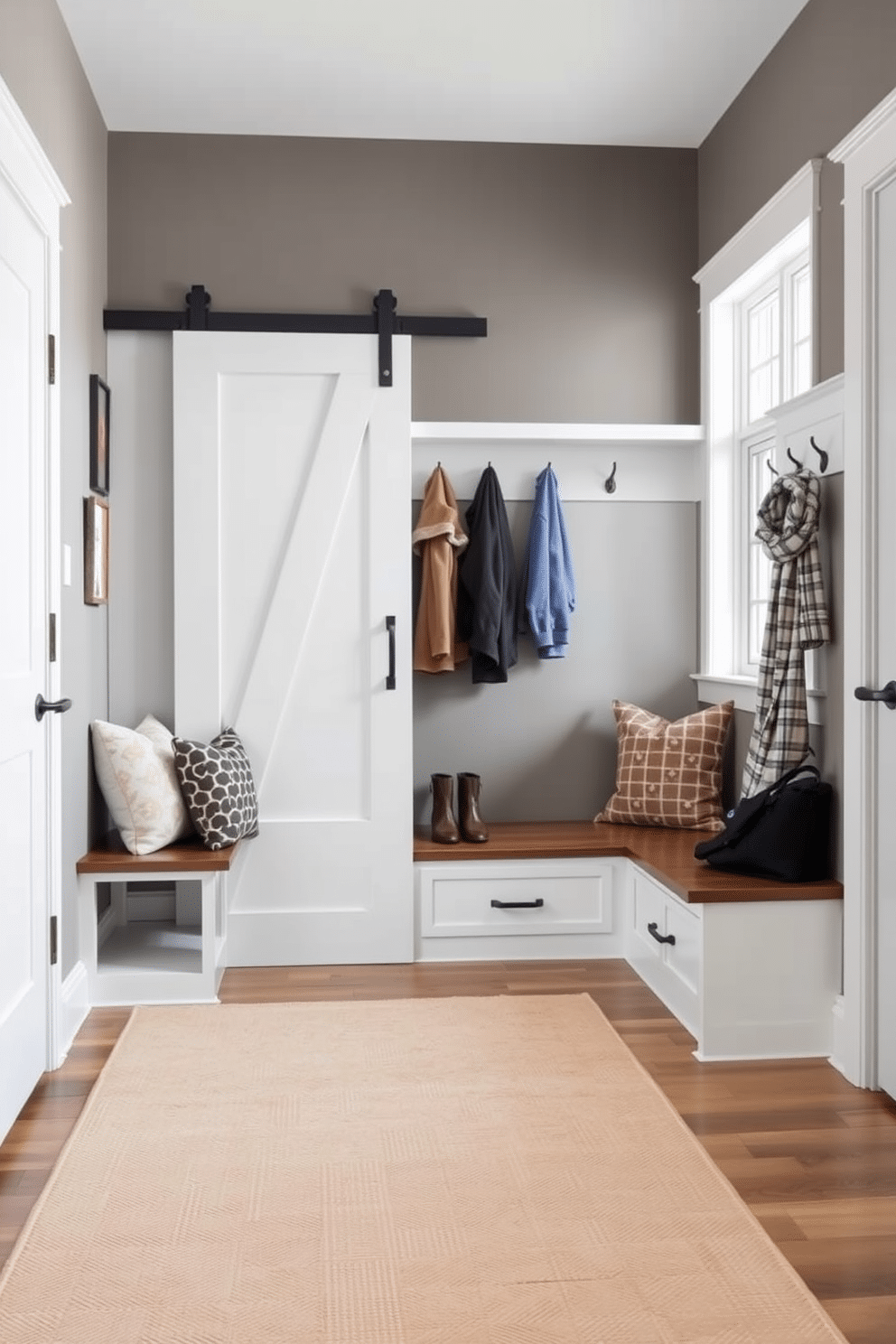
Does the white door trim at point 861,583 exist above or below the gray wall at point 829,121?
below

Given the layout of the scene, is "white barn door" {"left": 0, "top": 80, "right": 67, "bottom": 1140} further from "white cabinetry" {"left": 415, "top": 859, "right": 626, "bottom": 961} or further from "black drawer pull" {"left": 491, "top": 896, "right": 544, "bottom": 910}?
"black drawer pull" {"left": 491, "top": 896, "right": 544, "bottom": 910}

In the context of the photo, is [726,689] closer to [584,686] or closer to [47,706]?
[584,686]

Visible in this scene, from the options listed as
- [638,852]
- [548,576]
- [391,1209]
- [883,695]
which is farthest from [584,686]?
[391,1209]

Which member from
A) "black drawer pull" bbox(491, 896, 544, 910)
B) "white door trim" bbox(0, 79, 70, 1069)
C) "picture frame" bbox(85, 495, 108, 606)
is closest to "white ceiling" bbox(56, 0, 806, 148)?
"white door trim" bbox(0, 79, 70, 1069)

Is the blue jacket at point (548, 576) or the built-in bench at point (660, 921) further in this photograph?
the blue jacket at point (548, 576)

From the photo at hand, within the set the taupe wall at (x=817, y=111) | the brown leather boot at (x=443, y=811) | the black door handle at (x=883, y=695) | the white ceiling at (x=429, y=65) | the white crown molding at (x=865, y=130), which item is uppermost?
the white ceiling at (x=429, y=65)

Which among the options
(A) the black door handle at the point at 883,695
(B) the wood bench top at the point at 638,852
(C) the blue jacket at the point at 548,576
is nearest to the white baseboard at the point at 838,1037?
(B) the wood bench top at the point at 638,852

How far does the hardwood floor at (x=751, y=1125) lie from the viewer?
192cm

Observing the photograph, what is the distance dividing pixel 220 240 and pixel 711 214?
5.57 feet

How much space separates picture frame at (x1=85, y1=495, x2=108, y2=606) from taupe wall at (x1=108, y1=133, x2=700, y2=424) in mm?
819

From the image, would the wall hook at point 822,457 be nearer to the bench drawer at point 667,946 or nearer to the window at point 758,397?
the window at point 758,397

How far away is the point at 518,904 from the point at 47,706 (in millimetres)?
1668

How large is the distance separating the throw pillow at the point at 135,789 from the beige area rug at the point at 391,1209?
2.18 feet

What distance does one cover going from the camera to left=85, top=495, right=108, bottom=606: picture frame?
3.49m
